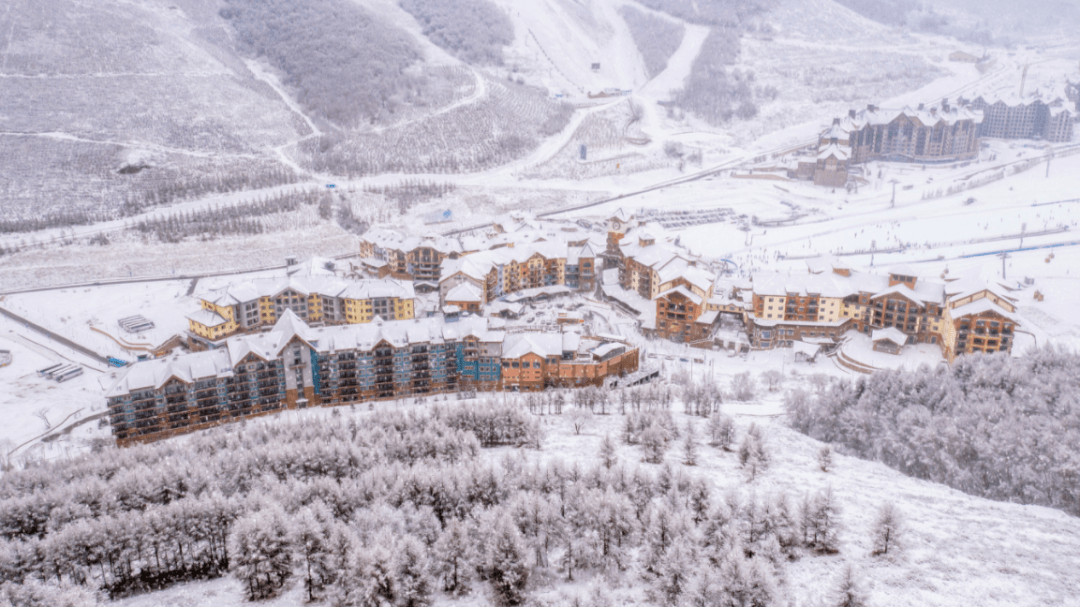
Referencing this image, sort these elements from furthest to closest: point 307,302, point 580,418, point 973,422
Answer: point 307,302
point 580,418
point 973,422

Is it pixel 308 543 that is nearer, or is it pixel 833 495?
pixel 308 543

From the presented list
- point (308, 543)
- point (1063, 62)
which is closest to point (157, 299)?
point (308, 543)

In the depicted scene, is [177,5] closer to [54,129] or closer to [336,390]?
[54,129]

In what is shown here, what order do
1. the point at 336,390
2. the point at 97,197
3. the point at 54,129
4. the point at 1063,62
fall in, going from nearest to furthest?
the point at 336,390 → the point at 97,197 → the point at 54,129 → the point at 1063,62

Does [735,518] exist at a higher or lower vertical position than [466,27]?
lower

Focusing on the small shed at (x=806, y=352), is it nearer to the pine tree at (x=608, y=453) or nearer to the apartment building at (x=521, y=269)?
the apartment building at (x=521, y=269)

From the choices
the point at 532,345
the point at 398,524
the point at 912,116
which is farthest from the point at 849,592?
the point at 912,116

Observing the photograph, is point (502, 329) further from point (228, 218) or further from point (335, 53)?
point (335, 53)
